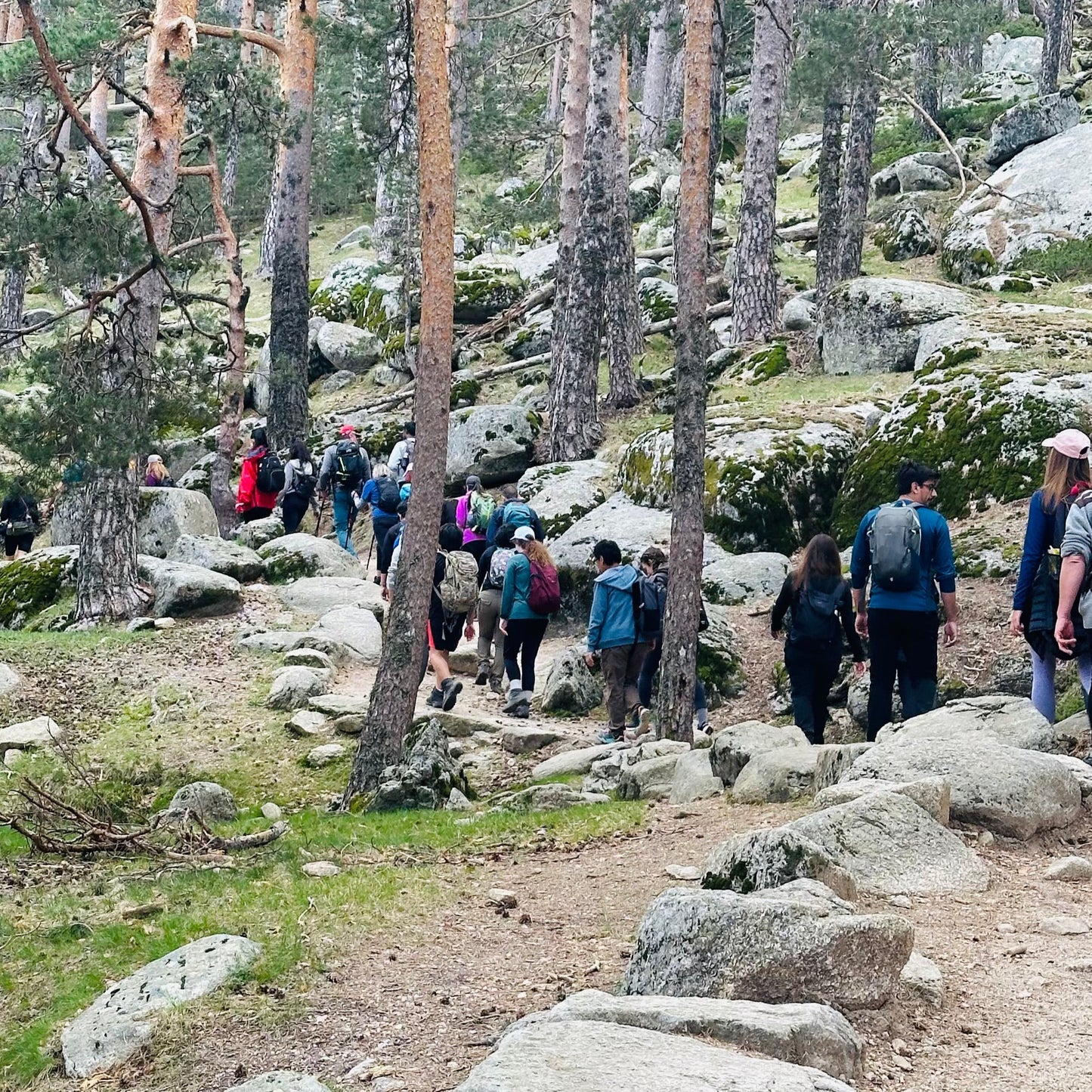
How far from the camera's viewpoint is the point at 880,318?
1767 centimetres

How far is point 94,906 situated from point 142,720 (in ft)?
16.1

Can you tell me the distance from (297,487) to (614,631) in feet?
28.5

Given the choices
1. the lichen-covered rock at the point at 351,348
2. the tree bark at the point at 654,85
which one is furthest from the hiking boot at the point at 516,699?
the tree bark at the point at 654,85

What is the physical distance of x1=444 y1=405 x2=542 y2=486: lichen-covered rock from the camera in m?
19.7

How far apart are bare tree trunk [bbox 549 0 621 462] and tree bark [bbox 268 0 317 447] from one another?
4.36 metres

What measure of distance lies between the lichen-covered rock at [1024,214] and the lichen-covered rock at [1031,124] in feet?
6.11

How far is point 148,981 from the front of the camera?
A: 5.55m

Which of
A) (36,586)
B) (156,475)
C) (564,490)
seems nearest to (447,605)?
(564,490)

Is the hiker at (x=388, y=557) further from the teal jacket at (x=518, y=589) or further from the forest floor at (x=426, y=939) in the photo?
the forest floor at (x=426, y=939)

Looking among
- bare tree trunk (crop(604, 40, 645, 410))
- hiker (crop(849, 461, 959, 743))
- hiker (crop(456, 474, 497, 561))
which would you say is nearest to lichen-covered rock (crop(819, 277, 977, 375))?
bare tree trunk (crop(604, 40, 645, 410))

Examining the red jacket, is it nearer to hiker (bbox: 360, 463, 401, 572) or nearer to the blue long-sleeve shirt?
hiker (bbox: 360, 463, 401, 572)

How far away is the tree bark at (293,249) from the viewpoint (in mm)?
20641

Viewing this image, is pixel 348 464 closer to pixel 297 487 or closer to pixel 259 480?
pixel 297 487

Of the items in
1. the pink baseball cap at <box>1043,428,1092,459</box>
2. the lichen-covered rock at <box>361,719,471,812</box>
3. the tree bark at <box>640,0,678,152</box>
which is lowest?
the lichen-covered rock at <box>361,719,471,812</box>
